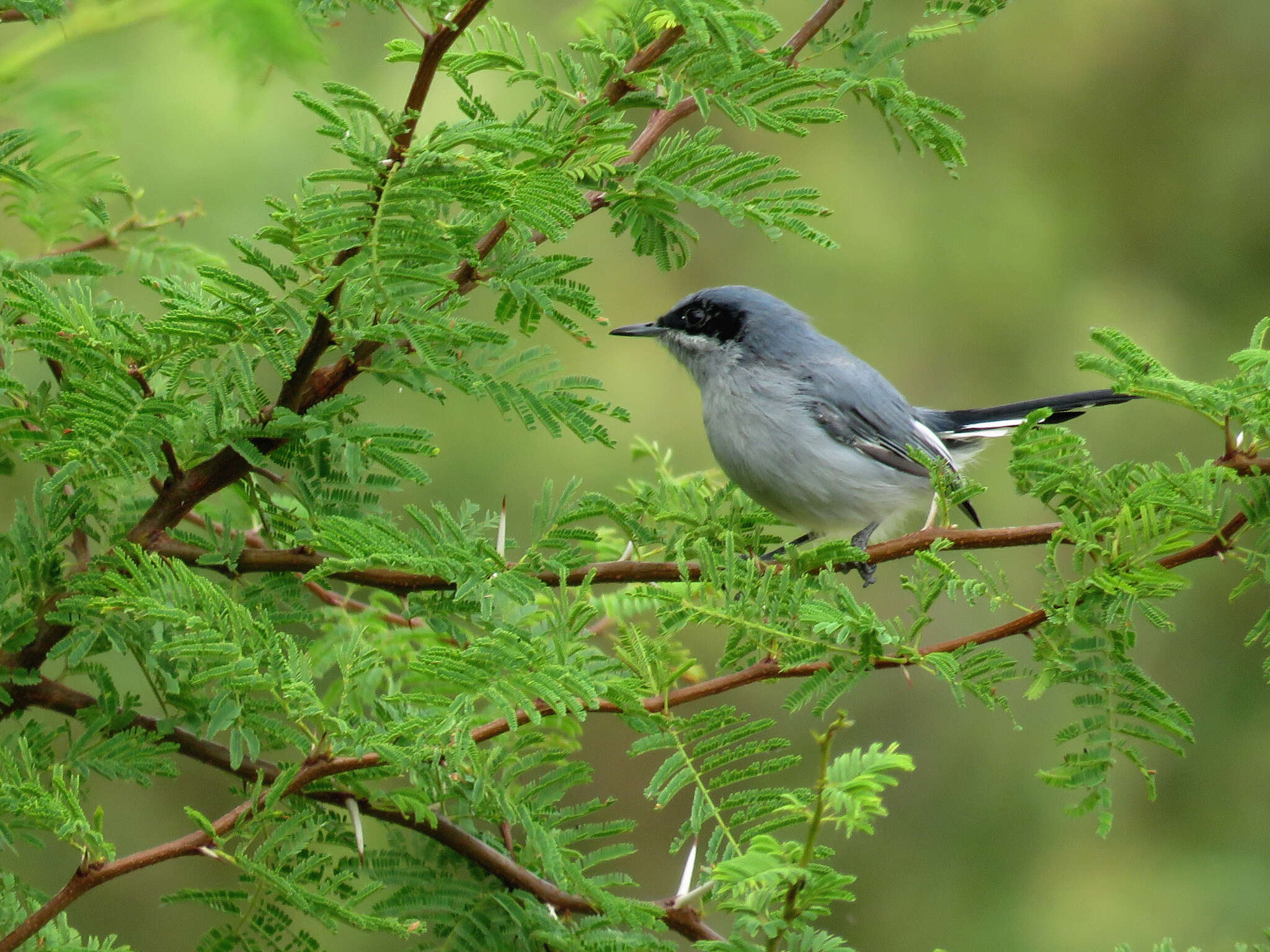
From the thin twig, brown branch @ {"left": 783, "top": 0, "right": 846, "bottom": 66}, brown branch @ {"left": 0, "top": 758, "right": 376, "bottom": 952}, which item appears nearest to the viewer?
brown branch @ {"left": 0, "top": 758, "right": 376, "bottom": 952}

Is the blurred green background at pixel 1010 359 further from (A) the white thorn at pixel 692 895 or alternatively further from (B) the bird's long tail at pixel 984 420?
(A) the white thorn at pixel 692 895

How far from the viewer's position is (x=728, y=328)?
12.1 feet

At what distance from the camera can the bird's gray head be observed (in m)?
3.65

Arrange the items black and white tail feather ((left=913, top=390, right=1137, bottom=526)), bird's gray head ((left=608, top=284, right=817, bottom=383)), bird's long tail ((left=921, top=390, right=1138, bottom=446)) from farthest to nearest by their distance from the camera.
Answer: bird's gray head ((left=608, top=284, right=817, bottom=383)), black and white tail feather ((left=913, top=390, right=1137, bottom=526)), bird's long tail ((left=921, top=390, right=1138, bottom=446))

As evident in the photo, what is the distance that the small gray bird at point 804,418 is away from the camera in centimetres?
333

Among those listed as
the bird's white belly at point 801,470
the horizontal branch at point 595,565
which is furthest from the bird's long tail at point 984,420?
the horizontal branch at point 595,565

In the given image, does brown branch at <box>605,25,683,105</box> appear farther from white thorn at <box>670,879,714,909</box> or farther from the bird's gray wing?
the bird's gray wing

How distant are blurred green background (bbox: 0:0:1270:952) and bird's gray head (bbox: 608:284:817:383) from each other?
203cm

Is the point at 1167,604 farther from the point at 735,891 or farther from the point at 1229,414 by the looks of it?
the point at 735,891

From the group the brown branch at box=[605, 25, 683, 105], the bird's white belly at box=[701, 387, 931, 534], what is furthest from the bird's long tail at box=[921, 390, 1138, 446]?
the brown branch at box=[605, 25, 683, 105]

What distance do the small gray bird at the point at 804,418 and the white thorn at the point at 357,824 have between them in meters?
1.74

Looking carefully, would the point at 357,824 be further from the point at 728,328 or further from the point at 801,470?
the point at 728,328

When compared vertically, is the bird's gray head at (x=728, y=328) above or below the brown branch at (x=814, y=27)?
below

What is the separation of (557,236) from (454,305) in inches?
8.2
